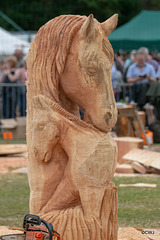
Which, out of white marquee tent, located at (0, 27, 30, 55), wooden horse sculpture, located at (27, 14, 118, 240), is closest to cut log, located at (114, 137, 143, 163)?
wooden horse sculpture, located at (27, 14, 118, 240)

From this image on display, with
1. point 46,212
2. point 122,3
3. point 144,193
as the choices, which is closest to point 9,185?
point 144,193

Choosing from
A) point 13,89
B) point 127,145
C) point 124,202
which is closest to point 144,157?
point 127,145

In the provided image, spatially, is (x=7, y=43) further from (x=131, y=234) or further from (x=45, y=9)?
(x=45, y=9)

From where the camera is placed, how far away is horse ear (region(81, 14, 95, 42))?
378 centimetres

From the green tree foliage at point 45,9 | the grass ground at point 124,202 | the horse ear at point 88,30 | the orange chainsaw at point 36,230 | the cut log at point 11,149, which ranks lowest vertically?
the cut log at point 11,149

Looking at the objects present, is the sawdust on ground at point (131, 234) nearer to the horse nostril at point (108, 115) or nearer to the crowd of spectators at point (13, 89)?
the horse nostril at point (108, 115)

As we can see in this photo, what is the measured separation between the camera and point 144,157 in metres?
9.06

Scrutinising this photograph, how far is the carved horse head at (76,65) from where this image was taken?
3.88 m

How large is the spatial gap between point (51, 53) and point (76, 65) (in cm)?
22

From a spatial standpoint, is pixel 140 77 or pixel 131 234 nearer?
pixel 131 234

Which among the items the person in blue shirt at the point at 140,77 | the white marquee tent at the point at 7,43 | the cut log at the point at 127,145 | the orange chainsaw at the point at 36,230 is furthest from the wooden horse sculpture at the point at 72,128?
the white marquee tent at the point at 7,43

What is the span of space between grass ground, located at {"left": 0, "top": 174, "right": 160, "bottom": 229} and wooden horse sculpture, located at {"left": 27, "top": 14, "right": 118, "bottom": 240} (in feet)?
5.54

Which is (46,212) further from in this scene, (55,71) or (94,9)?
(94,9)

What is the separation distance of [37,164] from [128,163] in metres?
5.56
